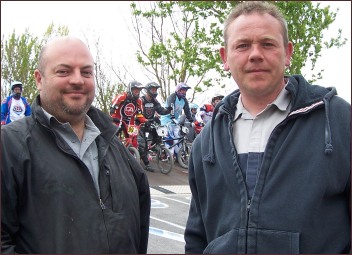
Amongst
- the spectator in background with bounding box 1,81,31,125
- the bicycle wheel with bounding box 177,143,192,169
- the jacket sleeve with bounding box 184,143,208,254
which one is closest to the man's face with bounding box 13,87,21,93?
the spectator in background with bounding box 1,81,31,125

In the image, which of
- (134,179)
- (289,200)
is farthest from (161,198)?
(289,200)

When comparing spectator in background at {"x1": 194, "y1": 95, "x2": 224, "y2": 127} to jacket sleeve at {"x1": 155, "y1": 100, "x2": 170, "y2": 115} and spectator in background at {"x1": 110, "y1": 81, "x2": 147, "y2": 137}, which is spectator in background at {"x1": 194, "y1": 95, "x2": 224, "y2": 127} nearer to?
jacket sleeve at {"x1": 155, "y1": 100, "x2": 170, "y2": 115}

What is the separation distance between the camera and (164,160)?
45.3ft

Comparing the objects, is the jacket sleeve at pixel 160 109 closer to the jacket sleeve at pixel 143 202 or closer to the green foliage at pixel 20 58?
the jacket sleeve at pixel 143 202

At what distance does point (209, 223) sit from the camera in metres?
2.66

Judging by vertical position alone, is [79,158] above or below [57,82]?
below

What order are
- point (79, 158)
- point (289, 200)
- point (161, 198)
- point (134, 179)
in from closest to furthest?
point (289, 200) < point (79, 158) < point (134, 179) < point (161, 198)

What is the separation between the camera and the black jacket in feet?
8.30

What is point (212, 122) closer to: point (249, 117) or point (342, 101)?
point (249, 117)

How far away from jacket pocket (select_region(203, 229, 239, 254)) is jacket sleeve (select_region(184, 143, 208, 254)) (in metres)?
0.19

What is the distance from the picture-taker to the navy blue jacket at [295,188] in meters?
2.33

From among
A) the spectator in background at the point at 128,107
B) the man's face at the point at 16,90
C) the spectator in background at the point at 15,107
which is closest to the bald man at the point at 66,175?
the spectator in background at the point at 128,107

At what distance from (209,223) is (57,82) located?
1.01 m

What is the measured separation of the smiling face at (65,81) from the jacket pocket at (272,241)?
1.06 metres
